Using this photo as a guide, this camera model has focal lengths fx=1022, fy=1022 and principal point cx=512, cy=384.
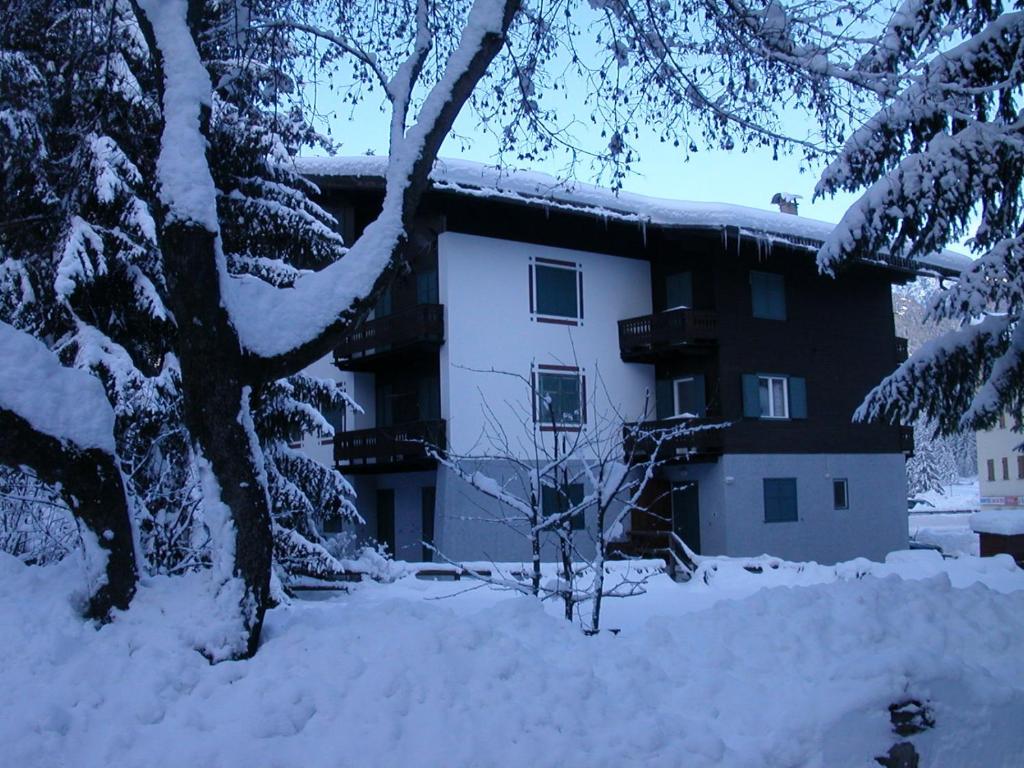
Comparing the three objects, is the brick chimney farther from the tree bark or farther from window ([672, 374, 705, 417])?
the tree bark

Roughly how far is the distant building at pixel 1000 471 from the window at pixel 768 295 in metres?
39.9

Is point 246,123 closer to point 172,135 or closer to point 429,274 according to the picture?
point 172,135

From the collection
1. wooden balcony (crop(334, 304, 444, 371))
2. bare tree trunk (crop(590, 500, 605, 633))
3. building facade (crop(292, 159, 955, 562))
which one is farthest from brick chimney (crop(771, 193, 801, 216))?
bare tree trunk (crop(590, 500, 605, 633))

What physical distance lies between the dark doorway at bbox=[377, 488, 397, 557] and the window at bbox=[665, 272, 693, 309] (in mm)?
9518

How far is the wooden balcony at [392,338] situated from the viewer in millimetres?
24609

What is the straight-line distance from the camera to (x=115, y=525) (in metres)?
6.39

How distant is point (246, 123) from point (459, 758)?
10.8 meters

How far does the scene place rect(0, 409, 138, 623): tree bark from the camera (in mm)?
6116

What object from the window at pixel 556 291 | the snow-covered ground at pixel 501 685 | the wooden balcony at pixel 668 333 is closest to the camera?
the snow-covered ground at pixel 501 685

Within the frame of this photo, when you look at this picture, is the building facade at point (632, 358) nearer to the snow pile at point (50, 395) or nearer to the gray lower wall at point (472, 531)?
the gray lower wall at point (472, 531)

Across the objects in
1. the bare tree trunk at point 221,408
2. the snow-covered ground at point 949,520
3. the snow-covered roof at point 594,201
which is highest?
the snow-covered roof at point 594,201

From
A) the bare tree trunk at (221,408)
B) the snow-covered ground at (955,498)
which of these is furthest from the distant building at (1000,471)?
the bare tree trunk at (221,408)

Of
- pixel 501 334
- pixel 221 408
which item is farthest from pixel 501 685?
pixel 501 334

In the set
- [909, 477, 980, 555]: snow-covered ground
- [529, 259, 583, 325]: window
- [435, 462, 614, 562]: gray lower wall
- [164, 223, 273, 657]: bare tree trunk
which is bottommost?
[909, 477, 980, 555]: snow-covered ground
